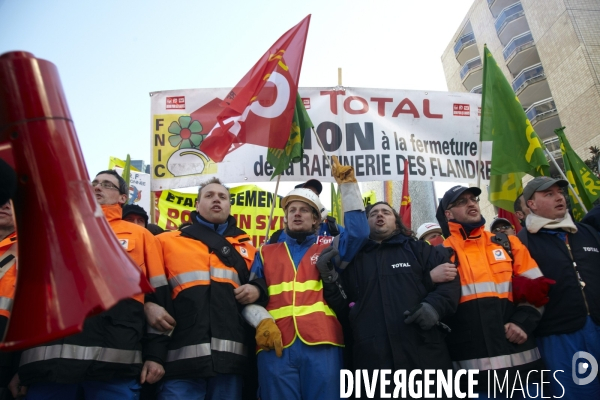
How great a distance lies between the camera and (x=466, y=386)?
10.3 ft

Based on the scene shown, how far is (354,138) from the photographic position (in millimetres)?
5812

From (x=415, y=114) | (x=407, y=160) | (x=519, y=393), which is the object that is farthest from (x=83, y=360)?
(x=415, y=114)

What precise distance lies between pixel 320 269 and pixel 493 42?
28793 millimetres

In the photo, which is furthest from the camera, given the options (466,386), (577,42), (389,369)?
(577,42)

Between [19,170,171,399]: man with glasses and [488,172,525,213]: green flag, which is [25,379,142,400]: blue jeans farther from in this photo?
[488,172,525,213]: green flag

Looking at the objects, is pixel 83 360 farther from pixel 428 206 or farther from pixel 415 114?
pixel 428 206

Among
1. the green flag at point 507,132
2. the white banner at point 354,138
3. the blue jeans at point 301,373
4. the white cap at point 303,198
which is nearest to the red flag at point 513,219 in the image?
the white banner at point 354,138

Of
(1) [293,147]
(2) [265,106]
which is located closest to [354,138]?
(1) [293,147]

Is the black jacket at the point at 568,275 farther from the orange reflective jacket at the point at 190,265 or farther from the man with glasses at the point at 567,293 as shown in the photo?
the orange reflective jacket at the point at 190,265

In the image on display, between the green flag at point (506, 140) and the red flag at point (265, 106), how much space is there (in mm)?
2120

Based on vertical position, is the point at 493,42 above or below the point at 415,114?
above

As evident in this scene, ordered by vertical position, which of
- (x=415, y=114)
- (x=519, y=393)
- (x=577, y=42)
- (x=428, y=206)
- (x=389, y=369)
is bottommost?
(x=519, y=393)

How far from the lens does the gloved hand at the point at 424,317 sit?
2932 mm

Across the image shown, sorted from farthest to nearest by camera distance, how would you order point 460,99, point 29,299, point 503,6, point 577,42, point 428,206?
point 503,6 < point 577,42 < point 428,206 < point 460,99 < point 29,299
